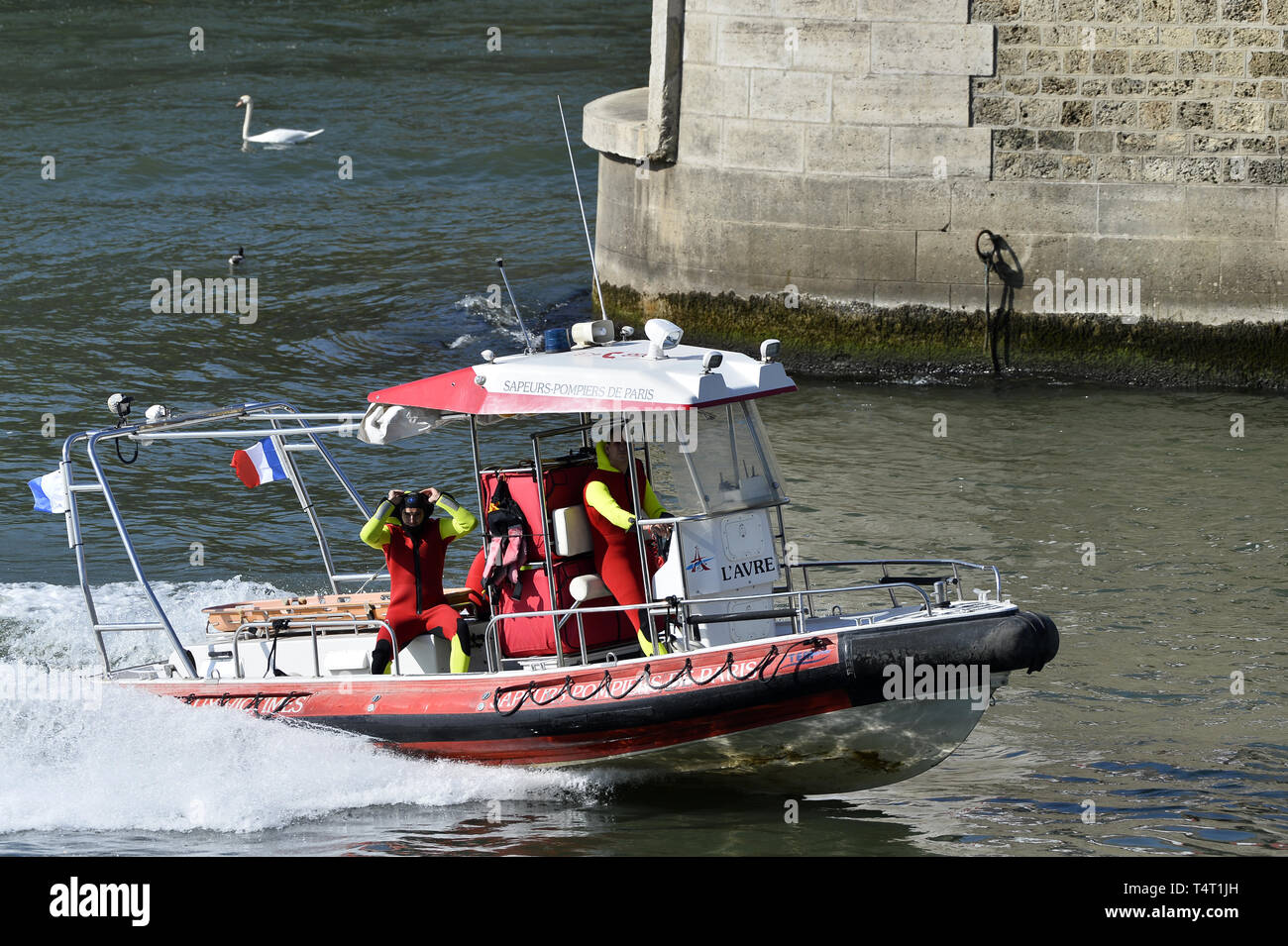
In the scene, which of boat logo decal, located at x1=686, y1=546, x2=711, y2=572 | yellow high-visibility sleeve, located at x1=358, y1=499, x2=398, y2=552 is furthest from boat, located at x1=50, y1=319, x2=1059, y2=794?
yellow high-visibility sleeve, located at x1=358, y1=499, x2=398, y2=552

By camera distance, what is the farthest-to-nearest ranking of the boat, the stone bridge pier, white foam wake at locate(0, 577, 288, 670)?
1. the stone bridge pier
2. white foam wake at locate(0, 577, 288, 670)
3. the boat

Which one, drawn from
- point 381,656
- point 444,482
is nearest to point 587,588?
point 381,656

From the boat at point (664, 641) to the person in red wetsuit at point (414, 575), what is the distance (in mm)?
144

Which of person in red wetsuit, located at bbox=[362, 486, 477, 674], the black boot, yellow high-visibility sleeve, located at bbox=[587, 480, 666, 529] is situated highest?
yellow high-visibility sleeve, located at bbox=[587, 480, 666, 529]

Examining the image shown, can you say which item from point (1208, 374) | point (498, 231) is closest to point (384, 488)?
point (1208, 374)

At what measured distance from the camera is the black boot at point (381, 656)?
925 cm

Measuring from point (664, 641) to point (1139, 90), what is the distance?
884cm

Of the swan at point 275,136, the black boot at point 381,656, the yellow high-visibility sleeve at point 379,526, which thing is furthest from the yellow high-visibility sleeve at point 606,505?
the swan at point 275,136

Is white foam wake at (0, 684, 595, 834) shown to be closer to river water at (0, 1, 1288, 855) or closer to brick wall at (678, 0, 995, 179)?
river water at (0, 1, 1288, 855)

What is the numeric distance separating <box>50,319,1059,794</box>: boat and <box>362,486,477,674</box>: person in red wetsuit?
0.47 ft

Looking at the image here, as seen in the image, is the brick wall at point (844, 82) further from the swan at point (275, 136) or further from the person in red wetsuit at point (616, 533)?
the swan at point (275, 136)

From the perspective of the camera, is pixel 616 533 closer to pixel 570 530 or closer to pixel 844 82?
pixel 570 530

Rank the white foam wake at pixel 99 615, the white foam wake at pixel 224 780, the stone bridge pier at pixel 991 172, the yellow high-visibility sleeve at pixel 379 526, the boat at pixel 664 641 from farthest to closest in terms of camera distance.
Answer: the stone bridge pier at pixel 991 172 < the white foam wake at pixel 99 615 < the yellow high-visibility sleeve at pixel 379 526 < the white foam wake at pixel 224 780 < the boat at pixel 664 641

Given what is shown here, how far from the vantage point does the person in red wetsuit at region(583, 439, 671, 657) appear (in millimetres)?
8734
